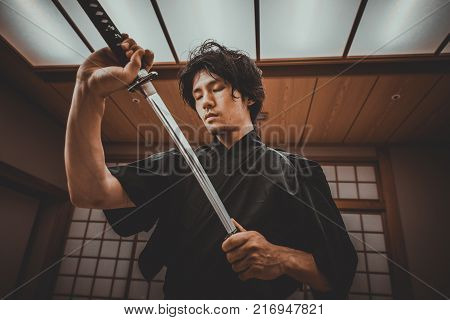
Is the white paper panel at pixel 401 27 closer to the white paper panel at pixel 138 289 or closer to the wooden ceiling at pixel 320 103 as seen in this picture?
the wooden ceiling at pixel 320 103

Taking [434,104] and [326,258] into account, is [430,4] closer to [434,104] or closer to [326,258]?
[434,104]

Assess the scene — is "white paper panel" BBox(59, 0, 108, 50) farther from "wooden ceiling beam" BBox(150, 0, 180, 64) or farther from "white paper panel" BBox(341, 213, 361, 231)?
"white paper panel" BBox(341, 213, 361, 231)

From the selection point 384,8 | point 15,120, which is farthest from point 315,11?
point 15,120

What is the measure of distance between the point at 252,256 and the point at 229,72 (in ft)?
3.33

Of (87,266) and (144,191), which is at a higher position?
(144,191)

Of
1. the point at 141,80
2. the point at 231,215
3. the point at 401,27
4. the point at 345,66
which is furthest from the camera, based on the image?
the point at 345,66

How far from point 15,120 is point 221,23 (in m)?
3.89

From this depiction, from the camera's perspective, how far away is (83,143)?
96cm

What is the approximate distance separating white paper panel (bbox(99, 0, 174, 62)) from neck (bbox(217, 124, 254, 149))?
2.23m

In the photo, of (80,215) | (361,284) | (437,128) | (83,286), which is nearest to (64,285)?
(83,286)

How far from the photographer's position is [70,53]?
365 centimetres

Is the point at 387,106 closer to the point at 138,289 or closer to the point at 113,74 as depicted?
the point at 113,74

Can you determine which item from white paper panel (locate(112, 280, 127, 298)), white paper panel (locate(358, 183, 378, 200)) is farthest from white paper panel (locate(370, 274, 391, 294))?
white paper panel (locate(112, 280, 127, 298))

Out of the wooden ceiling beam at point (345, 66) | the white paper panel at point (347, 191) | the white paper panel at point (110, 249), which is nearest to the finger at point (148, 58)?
the wooden ceiling beam at point (345, 66)
